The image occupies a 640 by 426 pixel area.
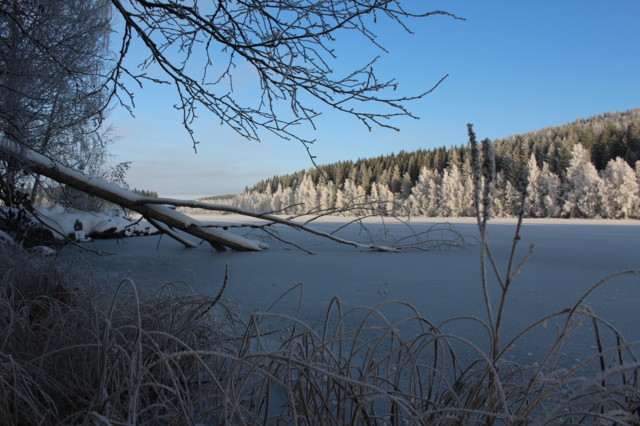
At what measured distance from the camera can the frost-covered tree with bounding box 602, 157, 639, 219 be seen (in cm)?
2062

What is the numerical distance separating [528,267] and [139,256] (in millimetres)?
3758

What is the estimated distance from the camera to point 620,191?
2098cm

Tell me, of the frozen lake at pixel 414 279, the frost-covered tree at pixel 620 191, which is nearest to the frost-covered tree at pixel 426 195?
the frost-covered tree at pixel 620 191

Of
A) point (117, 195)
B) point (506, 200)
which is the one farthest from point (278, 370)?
A: point (506, 200)

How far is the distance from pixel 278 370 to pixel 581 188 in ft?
90.1

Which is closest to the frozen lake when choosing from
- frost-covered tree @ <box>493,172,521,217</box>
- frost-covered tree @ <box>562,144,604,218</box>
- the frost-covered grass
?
the frost-covered grass

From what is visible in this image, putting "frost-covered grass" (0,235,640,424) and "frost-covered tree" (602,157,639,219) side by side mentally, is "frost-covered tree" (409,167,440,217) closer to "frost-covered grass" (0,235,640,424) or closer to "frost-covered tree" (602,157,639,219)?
"frost-covered tree" (602,157,639,219)

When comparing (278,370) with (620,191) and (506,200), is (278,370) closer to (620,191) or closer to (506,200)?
(620,191)

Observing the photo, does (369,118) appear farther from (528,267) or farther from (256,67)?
(528,267)

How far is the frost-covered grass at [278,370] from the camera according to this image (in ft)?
2.33

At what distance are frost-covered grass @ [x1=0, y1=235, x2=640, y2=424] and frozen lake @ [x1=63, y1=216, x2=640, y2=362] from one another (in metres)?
0.16

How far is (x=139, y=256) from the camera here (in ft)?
13.4

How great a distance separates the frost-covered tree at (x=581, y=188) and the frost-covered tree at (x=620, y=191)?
44 cm

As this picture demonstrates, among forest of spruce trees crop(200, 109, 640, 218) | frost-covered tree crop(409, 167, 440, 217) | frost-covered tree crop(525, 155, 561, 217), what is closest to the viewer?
forest of spruce trees crop(200, 109, 640, 218)
